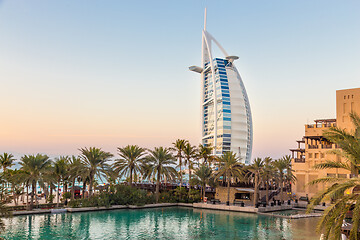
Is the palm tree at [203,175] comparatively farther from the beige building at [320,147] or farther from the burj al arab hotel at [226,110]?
the burj al arab hotel at [226,110]

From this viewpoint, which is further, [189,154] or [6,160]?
[189,154]

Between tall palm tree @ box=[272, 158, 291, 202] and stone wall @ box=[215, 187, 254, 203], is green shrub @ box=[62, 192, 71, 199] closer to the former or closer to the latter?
stone wall @ box=[215, 187, 254, 203]

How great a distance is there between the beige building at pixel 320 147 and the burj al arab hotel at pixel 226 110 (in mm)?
52105

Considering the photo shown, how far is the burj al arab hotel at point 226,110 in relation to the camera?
4722 inches

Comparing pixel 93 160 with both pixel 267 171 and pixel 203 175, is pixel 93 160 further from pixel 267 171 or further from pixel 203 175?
pixel 267 171

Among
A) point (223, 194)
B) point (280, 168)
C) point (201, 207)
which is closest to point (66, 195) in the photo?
point (201, 207)

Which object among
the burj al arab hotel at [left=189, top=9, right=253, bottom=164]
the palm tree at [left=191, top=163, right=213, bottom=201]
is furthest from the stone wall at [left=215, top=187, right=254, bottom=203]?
the burj al arab hotel at [left=189, top=9, right=253, bottom=164]

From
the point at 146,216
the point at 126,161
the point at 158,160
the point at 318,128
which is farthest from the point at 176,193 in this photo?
the point at 318,128

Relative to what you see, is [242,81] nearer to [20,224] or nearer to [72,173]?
[72,173]

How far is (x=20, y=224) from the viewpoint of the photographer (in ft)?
104

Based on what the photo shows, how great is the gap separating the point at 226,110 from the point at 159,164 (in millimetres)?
73347

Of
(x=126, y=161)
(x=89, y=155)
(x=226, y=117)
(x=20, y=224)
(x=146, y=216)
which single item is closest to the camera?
(x=20, y=224)

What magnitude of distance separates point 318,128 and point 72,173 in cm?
4309

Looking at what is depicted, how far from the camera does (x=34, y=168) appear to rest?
126 ft
